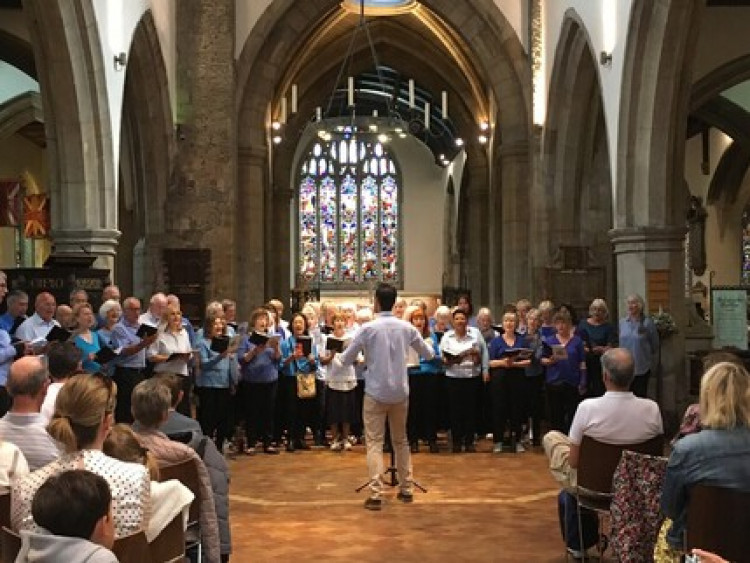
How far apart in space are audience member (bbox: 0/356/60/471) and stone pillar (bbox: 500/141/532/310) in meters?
13.3

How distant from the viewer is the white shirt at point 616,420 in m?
5.17

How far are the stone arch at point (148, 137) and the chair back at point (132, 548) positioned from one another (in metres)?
11.1

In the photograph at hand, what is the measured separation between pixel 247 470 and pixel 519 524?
3080mm

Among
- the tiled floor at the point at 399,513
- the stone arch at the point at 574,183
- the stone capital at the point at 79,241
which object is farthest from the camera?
the stone arch at the point at 574,183

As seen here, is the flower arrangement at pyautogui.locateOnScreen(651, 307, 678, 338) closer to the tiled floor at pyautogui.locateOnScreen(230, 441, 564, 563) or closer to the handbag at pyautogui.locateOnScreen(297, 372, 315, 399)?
the tiled floor at pyautogui.locateOnScreen(230, 441, 564, 563)

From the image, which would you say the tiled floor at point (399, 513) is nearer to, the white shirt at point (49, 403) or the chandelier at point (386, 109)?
the white shirt at point (49, 403)

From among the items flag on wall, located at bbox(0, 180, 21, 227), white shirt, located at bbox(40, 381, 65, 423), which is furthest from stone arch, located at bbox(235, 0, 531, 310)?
white shirt, located at bbox(40, 381, 65, 423)

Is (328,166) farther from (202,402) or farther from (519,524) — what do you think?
(519,524)

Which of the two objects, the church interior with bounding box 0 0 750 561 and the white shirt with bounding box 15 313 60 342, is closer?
the white shirt with bounding box 15 313 60 342

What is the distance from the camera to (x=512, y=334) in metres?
9.91

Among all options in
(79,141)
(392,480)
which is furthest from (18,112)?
(392,480)

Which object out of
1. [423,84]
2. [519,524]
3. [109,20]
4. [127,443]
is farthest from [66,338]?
[423,84]

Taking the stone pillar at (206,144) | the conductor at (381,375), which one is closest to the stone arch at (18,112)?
the stone pillar at (206,144)

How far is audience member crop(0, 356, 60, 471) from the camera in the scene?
13.9ft
